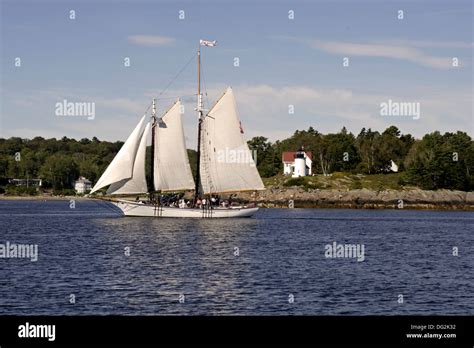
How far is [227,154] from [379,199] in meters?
76.1

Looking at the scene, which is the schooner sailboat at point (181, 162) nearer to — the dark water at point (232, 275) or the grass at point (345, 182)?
the dark water at point (232, 275)

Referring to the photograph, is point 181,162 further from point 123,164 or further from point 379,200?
point 379,200

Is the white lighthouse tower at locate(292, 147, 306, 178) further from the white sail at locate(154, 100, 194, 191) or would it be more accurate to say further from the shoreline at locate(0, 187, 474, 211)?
the white sail at locate(154, 100, 194, 191)

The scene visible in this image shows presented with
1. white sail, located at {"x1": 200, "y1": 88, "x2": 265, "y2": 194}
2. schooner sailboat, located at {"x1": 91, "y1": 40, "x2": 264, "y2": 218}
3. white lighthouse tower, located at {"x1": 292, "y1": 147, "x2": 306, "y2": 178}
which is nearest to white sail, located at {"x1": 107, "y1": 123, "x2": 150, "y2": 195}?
schooner sailboat, located at {"x1": 91, "y1": 40, "x2": 264, "y2": 218}

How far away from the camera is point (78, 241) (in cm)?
6488

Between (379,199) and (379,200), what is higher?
(379,199)

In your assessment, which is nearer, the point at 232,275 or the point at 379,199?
the point at 232,275

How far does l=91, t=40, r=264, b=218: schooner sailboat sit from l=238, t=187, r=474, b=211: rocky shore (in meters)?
66.6

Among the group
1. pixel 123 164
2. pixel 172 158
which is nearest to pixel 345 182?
pixel 172 158

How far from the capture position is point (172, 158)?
97.9 metres

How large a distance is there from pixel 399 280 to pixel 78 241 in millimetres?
32228

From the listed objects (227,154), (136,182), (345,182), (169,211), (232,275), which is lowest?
(232,275)

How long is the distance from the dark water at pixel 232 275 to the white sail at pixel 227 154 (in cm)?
2366
